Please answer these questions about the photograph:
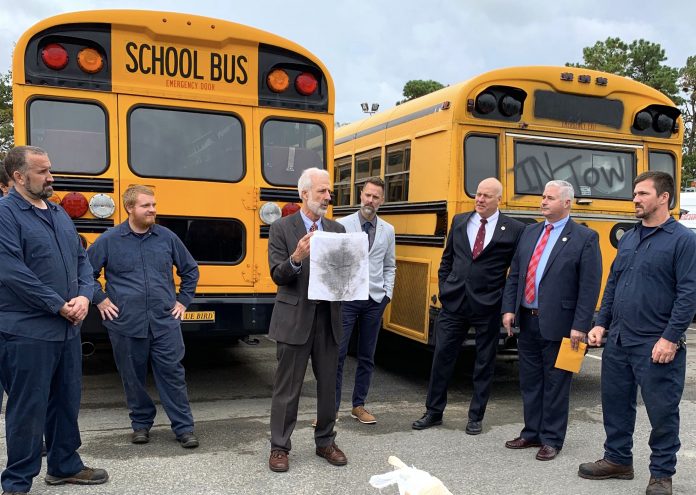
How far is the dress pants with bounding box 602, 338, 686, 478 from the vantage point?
3.68m

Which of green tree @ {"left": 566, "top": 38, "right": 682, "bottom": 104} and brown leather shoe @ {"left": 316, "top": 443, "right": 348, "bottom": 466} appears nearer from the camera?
brown leather shoe @ {"left": 316, "top": 443, "right": 348, "bottom": 466}

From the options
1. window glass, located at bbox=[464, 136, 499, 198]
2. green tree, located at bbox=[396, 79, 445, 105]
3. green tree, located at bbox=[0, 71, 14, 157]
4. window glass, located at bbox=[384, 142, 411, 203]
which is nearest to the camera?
window glass, located at bbox=[464, 136, 499, 198]

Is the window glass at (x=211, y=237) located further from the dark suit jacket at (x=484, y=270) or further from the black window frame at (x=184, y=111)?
the dark suit jacket at (x=484, y=270)

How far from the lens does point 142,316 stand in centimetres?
438

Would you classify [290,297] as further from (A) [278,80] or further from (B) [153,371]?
(A) [278,80]

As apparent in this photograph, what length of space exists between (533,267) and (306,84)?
2.44 m

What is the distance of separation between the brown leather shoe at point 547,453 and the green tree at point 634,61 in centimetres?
2644

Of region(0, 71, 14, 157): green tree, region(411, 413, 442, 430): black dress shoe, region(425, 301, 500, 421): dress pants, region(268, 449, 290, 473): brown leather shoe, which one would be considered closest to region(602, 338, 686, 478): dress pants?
region(425, 301, 500, 421): dress pants

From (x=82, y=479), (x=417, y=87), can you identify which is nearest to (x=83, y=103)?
(x=82, y=479)

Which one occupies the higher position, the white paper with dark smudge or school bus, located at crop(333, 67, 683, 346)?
school bus, located at crop(333, 67, 683, 346)

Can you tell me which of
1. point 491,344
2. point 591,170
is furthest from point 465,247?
point 591,170

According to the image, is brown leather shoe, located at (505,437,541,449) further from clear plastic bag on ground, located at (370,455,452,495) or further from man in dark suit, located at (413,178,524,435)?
clear plastic bag on ground, located at (370,455,452,495)

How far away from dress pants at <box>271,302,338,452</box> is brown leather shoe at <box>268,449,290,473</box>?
0.03 metres

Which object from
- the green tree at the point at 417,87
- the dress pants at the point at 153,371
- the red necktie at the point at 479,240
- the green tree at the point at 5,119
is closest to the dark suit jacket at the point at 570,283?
the red necktie at the point at 479,240
